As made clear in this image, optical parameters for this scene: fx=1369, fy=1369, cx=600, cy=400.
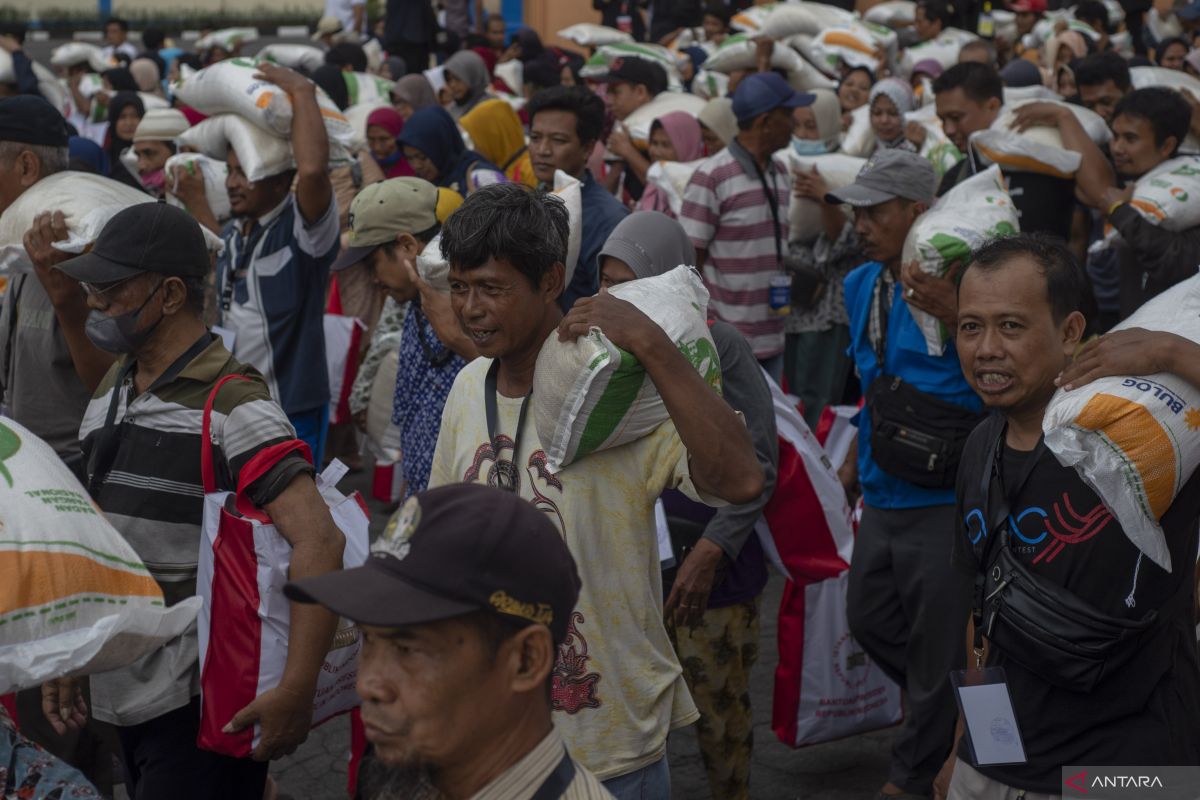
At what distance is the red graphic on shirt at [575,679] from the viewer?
2771mm

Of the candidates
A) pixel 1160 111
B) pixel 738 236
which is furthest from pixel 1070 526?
pixel 738 236

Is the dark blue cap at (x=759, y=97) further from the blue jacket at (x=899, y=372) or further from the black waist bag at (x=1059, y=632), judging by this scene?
the black waist bag at (x=1059, y=632)

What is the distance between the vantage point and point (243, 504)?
3.06m

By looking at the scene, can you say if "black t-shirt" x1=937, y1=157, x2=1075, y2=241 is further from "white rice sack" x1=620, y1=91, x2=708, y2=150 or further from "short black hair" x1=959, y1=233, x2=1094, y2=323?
"white rice sack" x1=620, y1=91, x2=708, y2=150

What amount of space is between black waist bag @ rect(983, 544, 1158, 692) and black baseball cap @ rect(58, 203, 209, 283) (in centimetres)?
203

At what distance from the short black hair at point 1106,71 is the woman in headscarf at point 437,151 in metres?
3.43

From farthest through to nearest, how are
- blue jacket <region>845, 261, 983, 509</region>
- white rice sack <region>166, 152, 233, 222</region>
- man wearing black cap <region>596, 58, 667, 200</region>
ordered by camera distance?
man wearing black cap <region>596, 58, 667, 200</region> < white rice sack <region>166, 152, 233, 222</region> < blue jacket <region>845, 261, 983, 509</region>

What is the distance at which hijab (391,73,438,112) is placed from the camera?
10250 millimetres

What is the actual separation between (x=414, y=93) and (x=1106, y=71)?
499cm

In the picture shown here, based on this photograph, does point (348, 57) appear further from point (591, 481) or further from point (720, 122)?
point (591, 481)

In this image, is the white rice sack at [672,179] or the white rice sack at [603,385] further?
the white rice sack at [672,179]

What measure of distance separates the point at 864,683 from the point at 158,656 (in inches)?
95.2

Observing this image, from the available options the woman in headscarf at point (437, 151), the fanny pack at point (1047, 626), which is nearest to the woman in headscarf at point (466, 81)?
the woman in headscarf at point (437, 151)

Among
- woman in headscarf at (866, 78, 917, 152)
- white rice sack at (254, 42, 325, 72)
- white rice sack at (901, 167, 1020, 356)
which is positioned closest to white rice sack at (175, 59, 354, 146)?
white rice sack at (901, 167, 1020, 356)
